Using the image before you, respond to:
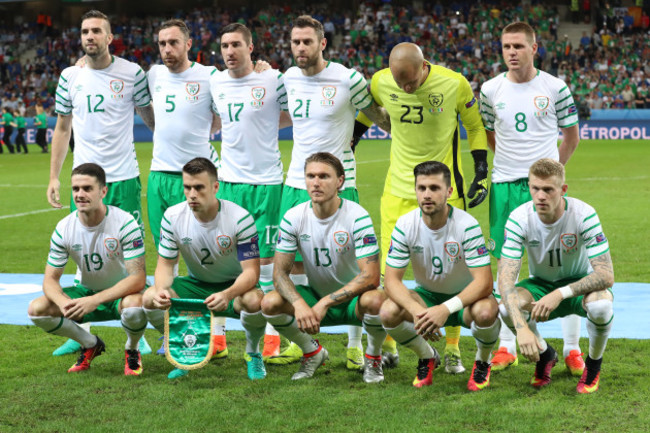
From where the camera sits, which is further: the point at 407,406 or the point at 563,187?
the point at 563,187

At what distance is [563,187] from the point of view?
5.13 m

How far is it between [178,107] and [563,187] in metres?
2.94

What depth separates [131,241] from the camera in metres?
5.66

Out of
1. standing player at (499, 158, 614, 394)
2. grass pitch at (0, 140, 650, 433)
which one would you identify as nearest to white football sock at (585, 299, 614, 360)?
standing player at (499, 158, 614, 394)

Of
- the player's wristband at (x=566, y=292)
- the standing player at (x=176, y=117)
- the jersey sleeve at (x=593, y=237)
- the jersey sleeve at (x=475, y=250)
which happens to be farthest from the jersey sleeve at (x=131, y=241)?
the jersey sleeve at (x=593, y=237)

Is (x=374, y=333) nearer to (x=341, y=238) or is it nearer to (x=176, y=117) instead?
(x=341, y=238)

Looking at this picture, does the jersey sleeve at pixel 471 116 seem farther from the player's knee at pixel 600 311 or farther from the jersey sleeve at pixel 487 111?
the player's knee at pixel 600 311

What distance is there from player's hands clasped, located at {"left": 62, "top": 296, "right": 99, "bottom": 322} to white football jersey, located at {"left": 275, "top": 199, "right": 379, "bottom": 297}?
1265 mm

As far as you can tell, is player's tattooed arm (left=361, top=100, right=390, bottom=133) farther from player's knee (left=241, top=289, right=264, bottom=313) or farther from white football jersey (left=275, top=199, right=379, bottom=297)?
player's knee (left=241, top=289, right=264, bottom=313)

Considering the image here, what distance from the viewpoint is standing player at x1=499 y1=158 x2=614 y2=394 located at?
495cm

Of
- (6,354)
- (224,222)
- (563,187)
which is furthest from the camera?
(6,354)

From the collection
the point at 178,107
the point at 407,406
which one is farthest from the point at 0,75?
the point at 407,406

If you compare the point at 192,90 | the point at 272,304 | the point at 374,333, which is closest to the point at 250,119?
the point at 192,90

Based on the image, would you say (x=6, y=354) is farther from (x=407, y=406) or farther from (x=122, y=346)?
(x=407, y=406)
